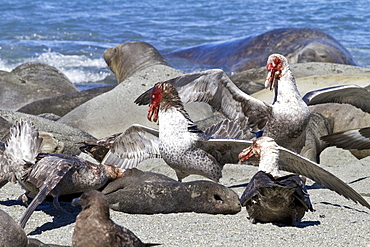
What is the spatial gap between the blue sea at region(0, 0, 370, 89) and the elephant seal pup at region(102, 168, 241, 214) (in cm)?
1152

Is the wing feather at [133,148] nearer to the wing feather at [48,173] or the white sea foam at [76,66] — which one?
the wing feather at [48,173]

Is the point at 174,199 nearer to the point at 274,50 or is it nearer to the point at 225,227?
the point at 225,227

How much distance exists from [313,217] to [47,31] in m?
22.2

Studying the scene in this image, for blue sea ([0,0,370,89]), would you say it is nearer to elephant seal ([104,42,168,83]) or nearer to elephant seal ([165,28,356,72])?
elephant seal ([165,28,356,72])

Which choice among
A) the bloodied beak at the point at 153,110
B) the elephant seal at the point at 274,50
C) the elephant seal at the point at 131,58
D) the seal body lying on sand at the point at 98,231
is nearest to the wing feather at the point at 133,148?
the bloodied beak at the point at 153,110

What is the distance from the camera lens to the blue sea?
66.8 feet

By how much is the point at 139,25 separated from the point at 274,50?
453 inches

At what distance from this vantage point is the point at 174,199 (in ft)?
16.9

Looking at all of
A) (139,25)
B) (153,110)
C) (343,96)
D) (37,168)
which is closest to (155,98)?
(153,110)

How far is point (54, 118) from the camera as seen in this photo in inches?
400

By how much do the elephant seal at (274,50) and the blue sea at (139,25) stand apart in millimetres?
899

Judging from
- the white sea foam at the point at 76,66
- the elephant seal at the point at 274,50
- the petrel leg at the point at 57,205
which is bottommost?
the white sea foam at the point at 76,66

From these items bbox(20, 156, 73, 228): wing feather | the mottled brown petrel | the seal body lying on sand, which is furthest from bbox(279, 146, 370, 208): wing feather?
the seal body lying on sand

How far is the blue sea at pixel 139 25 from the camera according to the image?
20.4m
